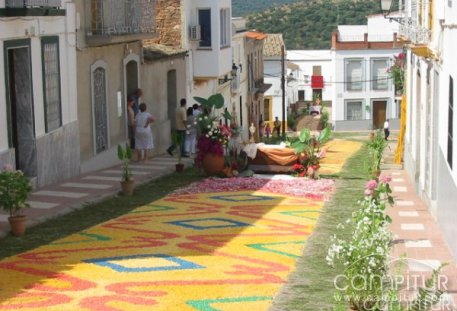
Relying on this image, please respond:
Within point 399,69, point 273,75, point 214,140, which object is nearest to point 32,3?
point 214,140

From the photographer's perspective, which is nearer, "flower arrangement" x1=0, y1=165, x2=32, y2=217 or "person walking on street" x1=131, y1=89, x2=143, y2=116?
"flower arrangement" x1=0, y1=165, x2=32, y2=217

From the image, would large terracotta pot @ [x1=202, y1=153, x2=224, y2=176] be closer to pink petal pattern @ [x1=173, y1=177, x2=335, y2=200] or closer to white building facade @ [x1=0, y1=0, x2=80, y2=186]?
pink petal pattern @ [x1=173, y1=177, x2=335, y2=200]

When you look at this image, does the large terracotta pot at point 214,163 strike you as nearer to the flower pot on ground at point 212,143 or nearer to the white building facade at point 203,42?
the flower pot on ground at point 212,143

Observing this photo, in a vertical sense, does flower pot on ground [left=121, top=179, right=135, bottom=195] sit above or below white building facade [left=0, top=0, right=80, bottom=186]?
below

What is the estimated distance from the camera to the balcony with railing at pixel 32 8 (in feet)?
54.8

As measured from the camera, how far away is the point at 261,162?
21.4m

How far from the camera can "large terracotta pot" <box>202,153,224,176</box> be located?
20.7 meters

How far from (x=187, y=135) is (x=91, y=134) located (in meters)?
4.09

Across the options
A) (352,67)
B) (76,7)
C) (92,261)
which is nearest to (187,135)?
(76,7)

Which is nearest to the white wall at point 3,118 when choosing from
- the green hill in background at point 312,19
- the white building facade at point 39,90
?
the white building facade at point 39,90

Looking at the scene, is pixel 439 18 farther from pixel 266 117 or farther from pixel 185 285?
pixel 266 117

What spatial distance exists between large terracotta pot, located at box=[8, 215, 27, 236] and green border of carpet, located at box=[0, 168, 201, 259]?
0.10 m

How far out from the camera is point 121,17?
928 inches

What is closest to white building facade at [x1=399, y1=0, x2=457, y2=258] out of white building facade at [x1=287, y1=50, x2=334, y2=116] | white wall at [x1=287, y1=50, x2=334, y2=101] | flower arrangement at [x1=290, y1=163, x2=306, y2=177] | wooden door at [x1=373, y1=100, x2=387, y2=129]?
flower arrangement at [x1=290, y1=163, x2=306, y2=177]
